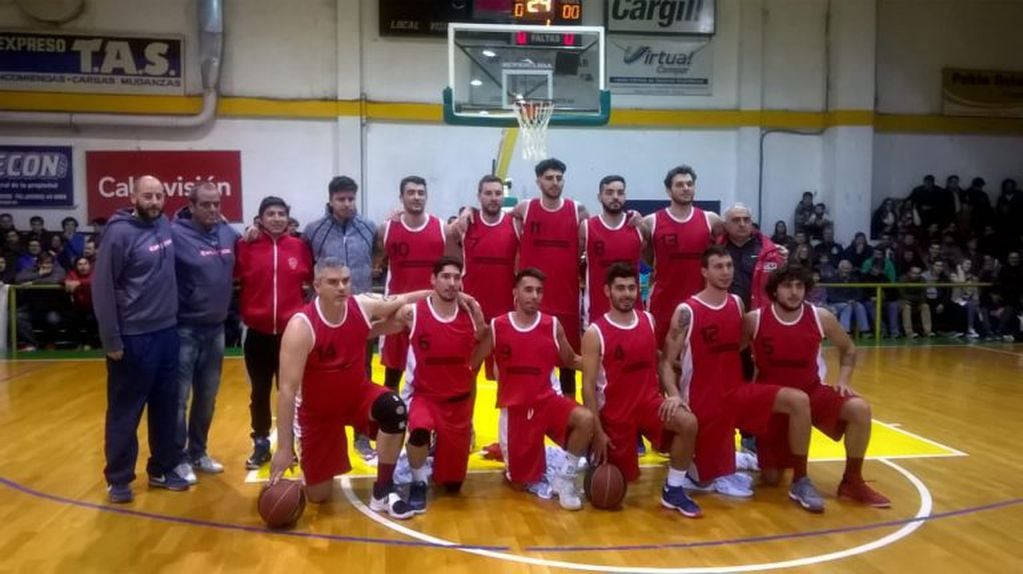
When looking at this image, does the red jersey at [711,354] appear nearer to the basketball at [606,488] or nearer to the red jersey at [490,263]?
the basketball at [606,488]

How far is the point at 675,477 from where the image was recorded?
497 centimetres

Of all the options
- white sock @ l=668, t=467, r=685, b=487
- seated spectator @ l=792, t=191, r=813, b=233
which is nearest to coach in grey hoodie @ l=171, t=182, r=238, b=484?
white sock @ l=668, t=467, r=685, b=487

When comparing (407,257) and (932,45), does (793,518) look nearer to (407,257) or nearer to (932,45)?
(407,257)

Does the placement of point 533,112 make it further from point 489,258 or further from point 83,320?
point 83,320

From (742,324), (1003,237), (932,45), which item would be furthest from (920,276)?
(742,324)

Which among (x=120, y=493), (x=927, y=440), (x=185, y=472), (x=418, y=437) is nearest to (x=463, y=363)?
(x=418, y=437)

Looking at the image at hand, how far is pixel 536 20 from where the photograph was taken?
10188 millimetres

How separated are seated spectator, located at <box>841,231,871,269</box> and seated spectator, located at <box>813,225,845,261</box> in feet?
0.42

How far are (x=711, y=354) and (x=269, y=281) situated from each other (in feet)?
9.34

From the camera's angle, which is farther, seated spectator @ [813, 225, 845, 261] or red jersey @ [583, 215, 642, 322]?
seated spectator @ [813, 225, 845, 261]

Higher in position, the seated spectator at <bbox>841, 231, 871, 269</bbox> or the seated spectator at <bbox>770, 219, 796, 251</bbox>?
the seated spectator at <bbox>770, 219, 796, 251</bbox>

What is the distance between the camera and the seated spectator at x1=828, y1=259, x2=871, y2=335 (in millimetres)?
13195

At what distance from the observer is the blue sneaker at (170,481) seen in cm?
532

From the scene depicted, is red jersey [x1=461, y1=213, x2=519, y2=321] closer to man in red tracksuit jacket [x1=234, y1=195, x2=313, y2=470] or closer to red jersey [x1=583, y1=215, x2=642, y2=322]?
red jersey [x1=583, y1=215, x2=642, y2=322]
